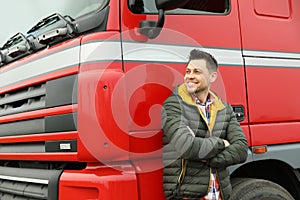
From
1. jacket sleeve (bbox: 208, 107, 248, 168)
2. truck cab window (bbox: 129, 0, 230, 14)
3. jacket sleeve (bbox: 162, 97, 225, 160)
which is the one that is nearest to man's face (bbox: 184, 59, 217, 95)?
jacket sleeve (bbox: 162, 97, 225, 160)

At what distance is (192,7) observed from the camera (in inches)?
110

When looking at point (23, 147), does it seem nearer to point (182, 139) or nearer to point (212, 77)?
point (182, 139)

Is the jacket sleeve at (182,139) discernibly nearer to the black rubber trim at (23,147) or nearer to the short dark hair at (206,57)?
the short dark hair at (206,57)

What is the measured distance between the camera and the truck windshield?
271cm

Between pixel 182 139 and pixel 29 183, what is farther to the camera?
pixel 29 183

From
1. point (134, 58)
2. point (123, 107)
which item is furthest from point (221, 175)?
A: point (134, 58)

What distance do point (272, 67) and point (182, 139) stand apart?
3.73 ft

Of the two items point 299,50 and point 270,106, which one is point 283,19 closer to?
point 299,50

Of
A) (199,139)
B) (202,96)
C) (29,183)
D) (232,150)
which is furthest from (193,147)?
(29,183)

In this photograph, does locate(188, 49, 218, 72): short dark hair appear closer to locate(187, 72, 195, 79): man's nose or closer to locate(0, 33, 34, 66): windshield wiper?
locate(187, 72, 195, 79): man's nose

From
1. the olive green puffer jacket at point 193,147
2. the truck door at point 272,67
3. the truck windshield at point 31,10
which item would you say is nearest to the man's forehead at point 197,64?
the olive green puffer jacket at point 193,147

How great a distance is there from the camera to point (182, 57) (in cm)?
270

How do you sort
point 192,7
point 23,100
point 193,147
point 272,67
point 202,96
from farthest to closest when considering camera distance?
1. point 272,67
2. point 23,100
3. point 192,7
4. point 202,96
5. point 193,147

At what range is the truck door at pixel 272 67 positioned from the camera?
296 cm
